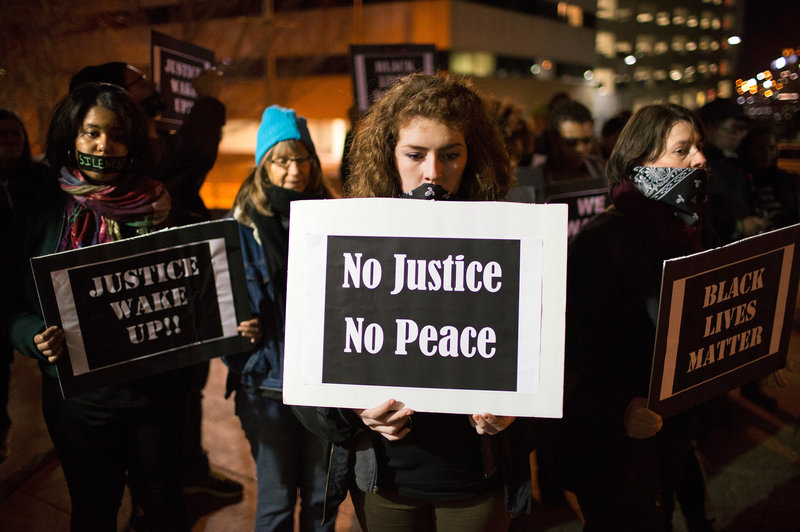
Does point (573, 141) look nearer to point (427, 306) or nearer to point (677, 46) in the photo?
point (677, 46)

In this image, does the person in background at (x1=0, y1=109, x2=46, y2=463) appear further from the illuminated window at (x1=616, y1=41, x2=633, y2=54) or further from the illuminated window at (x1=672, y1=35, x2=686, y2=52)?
the illuminated window at (x1=616, y1=41, x2=633, y2=54)

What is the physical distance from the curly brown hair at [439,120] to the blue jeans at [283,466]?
1253 millimetres

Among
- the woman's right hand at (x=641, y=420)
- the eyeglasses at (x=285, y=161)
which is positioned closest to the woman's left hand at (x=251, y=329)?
the eyeglasses at (x=285, y=161)

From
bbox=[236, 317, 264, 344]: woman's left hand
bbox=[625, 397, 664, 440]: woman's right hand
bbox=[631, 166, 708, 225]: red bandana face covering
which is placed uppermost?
bbox=[631, 166, 708, 225]: red bandana face covering

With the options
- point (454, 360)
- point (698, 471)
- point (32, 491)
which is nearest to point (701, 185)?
point (454, 360)

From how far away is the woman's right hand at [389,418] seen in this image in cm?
162

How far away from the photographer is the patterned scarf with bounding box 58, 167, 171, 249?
2.37m

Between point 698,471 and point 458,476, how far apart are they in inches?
63.9

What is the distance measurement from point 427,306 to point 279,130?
5.30ft

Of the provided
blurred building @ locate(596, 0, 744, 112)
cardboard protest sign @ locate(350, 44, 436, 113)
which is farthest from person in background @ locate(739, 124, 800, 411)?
cardboard protest sign @ locate(350, 44, 436, 113)

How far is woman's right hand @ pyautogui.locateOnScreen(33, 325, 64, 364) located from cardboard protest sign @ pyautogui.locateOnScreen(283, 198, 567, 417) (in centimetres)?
100

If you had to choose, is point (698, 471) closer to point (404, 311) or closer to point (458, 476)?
point (458, 476)

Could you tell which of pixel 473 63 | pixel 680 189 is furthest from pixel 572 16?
pixel 680 189

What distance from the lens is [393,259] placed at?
1.60 meters
